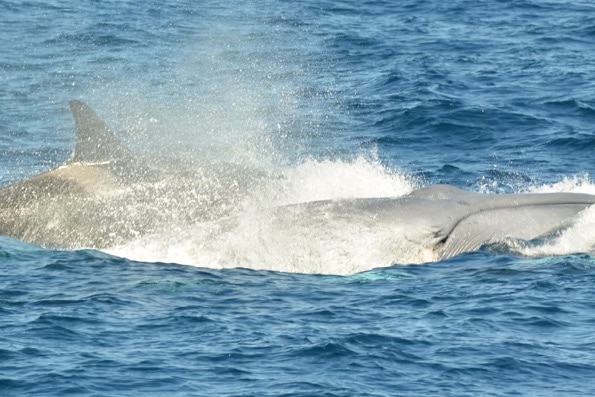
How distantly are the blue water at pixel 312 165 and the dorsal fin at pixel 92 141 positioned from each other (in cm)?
238

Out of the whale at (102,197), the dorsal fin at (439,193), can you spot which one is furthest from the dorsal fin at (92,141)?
the dorsal fin at (439,193)

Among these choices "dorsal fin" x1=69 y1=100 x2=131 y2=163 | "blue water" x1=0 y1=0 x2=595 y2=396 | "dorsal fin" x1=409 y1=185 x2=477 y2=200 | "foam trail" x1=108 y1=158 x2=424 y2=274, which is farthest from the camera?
"dorsal fin" x1=69 y1=100 x2=131 y2=163

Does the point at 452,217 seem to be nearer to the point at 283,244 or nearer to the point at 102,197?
the point at 283,244

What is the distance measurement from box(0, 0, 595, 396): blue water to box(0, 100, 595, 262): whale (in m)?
0.52

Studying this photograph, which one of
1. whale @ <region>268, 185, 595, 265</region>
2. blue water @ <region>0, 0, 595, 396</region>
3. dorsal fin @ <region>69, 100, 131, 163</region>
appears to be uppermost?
dorsal fin @ <region>69, 100, 131, 163</region>

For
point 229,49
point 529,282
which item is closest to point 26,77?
point 229,49

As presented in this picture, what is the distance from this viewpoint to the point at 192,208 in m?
25.9

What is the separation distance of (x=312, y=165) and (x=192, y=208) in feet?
15.5

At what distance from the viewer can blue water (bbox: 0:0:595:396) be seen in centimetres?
1841

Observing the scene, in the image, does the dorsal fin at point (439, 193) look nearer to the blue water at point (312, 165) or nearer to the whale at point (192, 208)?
the whale at point (192, 208)

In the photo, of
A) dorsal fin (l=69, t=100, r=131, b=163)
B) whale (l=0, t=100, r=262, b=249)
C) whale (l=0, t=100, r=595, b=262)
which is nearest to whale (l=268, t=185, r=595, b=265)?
whale (l=0, t=100, r=595, b=262)

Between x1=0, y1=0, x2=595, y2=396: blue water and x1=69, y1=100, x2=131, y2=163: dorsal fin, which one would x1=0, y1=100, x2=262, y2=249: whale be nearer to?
x1=69, y1=100, x2=131, y2=163: dorsal fin

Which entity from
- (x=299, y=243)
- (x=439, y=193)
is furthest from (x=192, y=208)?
(x=439, y=193)

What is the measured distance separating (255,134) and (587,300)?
16.9 metres
